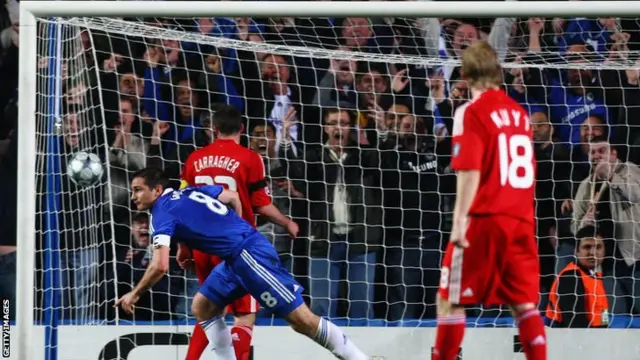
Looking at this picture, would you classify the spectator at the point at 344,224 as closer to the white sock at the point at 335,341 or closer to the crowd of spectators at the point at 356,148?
the crowd of spectators at the point at 356,148

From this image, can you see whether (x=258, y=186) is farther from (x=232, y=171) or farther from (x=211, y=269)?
(x=211, y=269)

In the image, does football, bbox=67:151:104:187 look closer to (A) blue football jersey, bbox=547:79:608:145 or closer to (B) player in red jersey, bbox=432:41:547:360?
(B) player in red jersey, bbox=432:41:547:360

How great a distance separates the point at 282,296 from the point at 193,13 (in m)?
1.63

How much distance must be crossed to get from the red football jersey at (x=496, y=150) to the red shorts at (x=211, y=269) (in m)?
2.67

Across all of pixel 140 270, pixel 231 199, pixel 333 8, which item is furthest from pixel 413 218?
pixel 333 8

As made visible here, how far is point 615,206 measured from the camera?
9133mm

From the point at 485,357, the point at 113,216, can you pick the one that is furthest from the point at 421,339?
the point at 113,216

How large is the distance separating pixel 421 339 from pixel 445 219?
0.94 meters

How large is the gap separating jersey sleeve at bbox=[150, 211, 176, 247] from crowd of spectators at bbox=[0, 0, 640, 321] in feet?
6.44

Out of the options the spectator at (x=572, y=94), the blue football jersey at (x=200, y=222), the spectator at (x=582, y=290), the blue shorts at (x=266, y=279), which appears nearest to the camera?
the blue football jersey at (x=200, y=222)

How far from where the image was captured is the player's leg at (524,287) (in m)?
5.82

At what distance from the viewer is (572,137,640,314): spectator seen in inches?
358

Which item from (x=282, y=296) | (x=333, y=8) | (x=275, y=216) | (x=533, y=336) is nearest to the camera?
(x=533, y=336)

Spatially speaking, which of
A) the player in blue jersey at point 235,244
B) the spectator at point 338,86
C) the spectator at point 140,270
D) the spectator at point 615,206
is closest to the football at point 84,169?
the player in blue jersey at point 235,244
